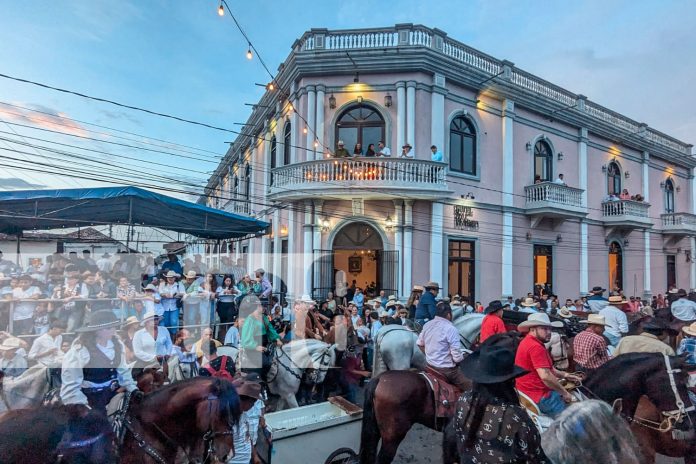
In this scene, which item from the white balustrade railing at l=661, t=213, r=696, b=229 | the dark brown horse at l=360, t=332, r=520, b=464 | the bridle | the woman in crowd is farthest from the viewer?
the white balustrade railing at l=661, t=213, r=696, b=229

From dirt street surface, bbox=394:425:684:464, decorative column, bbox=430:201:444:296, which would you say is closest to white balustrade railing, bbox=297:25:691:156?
decorative column, bbox=430:201:444:296

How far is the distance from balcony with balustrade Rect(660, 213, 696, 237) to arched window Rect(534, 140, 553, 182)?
10.2m

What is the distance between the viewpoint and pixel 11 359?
15.2ft

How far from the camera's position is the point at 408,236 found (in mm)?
13359

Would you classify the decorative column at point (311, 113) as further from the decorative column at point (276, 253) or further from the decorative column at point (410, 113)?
the decorative column at point (276, 253)

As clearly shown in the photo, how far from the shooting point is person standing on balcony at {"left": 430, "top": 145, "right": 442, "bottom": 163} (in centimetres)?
1341

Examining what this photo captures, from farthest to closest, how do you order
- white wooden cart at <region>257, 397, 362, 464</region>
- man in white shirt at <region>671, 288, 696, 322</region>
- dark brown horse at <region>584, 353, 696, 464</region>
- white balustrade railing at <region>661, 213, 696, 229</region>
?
white balustrade railing at <region>661, 213, 696, 229</region>
man in white shirt at <region>671, 288, 696, 322</region>
white wooden cart at <region>257, 397, 362, 464</region>
dark brown horse at <region>584, 353, 696, 464</region>

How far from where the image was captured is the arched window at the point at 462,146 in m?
14.9

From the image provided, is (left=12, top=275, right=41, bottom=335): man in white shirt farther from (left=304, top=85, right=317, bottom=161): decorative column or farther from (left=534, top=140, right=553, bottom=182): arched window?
(left=534, top=140, right=553, bottom=182): arched window

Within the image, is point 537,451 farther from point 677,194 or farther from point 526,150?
point 677,194

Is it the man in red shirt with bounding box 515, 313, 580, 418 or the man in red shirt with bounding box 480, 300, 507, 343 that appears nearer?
the man in red shirt with bounding box 515, 313, 580, 418

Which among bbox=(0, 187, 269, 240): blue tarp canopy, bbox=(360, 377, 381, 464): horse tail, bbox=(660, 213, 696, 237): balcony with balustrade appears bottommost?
bbox=(360, 377, 381, 464): horse tail

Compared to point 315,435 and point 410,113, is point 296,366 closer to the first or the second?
point 315,435

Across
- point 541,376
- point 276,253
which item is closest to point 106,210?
point 276,253
